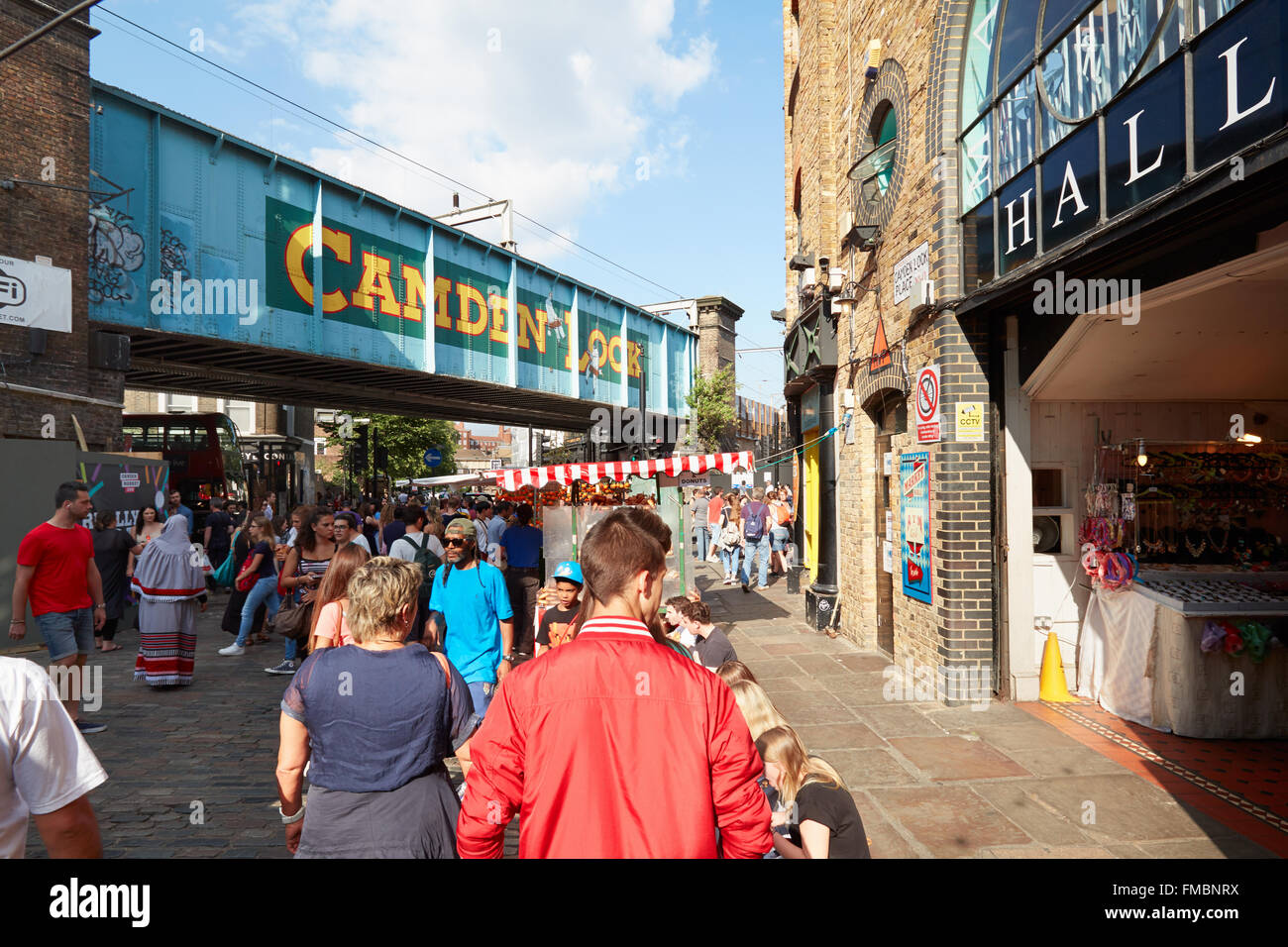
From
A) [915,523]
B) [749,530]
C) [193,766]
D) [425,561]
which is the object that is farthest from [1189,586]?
[749,530]

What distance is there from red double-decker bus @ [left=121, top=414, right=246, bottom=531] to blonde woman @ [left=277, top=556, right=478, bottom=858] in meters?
20.7

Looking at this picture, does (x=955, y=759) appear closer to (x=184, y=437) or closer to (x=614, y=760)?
(x=614, y=760)

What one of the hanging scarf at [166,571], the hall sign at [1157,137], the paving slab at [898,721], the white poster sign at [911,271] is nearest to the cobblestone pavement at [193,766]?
the hanging scarf at [166,571]

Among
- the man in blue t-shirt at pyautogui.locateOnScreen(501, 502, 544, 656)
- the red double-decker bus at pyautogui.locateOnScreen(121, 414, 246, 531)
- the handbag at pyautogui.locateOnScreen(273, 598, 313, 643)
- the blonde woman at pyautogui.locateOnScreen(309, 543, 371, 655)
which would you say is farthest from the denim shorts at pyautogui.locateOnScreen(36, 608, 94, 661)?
the red double-decker bus at pyautogui.locateOnScreen(121, 414, 246, 531)

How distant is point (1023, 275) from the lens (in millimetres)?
6090

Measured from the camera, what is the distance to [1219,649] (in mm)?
5980

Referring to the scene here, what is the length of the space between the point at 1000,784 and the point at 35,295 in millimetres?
15828

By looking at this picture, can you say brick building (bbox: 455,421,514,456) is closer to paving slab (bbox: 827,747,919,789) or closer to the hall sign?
the hall sign

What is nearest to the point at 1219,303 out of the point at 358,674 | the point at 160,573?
the point at 358,674

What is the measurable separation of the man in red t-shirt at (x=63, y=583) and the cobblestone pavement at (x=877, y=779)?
29.0 inches

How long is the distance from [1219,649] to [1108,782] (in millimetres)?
1728

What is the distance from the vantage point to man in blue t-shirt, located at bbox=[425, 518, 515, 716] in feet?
17.6

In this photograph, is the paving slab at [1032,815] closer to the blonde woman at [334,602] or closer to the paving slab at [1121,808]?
the paving slab at [1121,808]

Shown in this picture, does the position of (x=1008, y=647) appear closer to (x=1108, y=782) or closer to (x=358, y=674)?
(x=1108, y=782)
